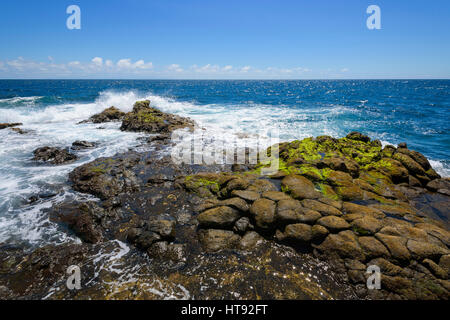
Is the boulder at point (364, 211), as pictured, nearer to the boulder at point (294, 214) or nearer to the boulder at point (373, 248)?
the boulder at point (373, 248)

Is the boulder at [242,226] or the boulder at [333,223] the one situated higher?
the boulder at [333,223]

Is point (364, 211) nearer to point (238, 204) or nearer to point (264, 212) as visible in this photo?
point (264, 212)

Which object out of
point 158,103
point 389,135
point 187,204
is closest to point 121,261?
point 187,204

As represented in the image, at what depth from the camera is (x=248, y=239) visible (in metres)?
5.94

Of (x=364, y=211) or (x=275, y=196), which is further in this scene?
(x=275, y=196)

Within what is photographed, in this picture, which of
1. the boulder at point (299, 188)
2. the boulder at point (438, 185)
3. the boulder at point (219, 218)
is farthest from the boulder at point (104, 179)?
the boulder at point (438, 185)

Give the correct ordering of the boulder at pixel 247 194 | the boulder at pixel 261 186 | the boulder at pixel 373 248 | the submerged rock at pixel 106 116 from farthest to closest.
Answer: the submerged rock at pixel 106 116 < the boulder at pixel 261 186 < the boulder at pixel 247 194 < the boulder at pixel 373 248

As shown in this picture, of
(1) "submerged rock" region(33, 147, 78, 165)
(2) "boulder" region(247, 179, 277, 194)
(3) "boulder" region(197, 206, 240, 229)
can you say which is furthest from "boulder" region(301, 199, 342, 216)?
(1) "submerged rock" region(33, 147, 78, 165)

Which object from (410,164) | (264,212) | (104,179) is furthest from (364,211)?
(104,179)

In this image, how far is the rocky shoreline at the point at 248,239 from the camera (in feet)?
15.1

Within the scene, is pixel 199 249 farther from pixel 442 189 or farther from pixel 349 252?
pixel 442 189

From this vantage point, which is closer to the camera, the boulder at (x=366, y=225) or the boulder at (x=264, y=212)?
the boulder at (x=366, y=225)

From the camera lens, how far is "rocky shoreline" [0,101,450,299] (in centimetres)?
461

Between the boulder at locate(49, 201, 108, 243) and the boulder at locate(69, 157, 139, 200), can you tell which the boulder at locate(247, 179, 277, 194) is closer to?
A: the boulder at locate(69, 157, 139, 200)
